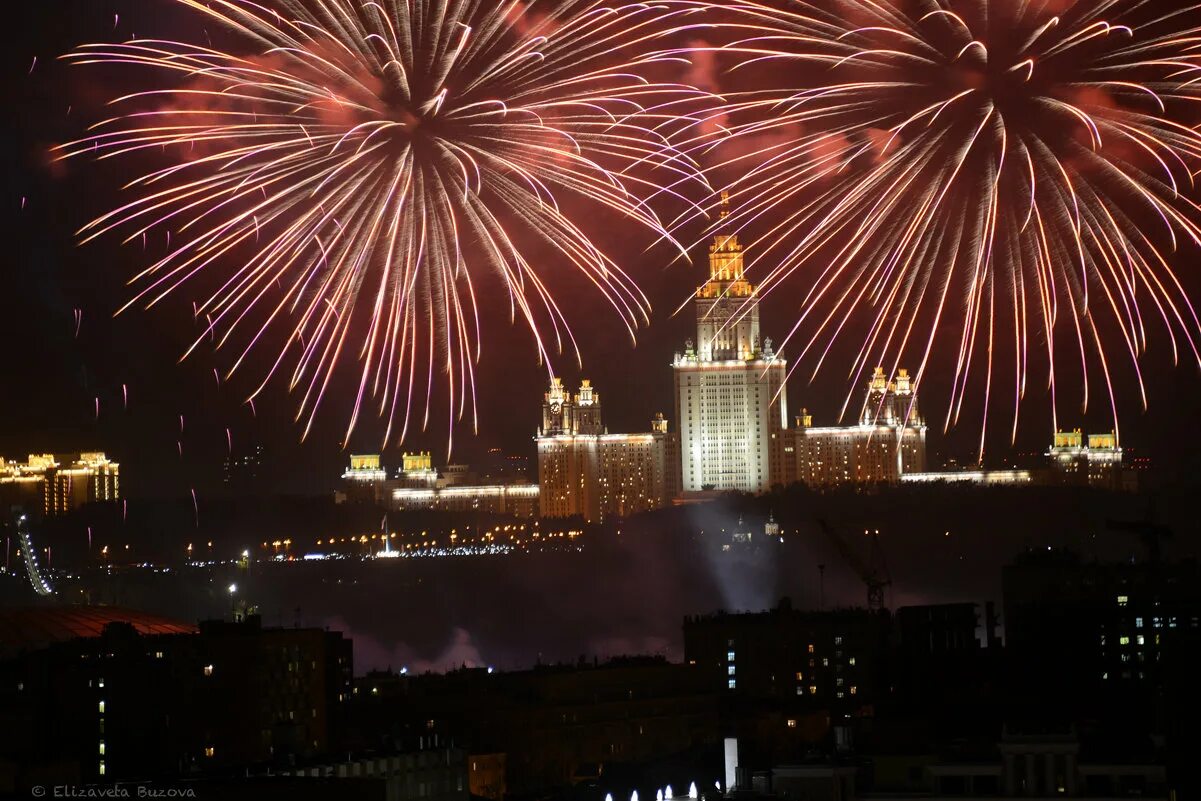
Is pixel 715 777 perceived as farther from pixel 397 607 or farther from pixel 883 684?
pixel 397 607

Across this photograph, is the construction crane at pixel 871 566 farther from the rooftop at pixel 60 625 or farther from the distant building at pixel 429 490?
the distant building at pixel 429 490

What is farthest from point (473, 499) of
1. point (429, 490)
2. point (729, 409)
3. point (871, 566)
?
point (871, 566)

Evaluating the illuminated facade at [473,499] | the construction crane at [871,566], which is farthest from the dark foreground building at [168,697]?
the illuminated facade at [473,499]

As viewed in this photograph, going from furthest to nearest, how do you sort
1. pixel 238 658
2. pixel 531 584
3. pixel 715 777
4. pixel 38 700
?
pixel 531 584
pixel 238 658
pixel 38 700
pixel 715 777

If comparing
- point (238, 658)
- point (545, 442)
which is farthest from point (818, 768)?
point (545, 442)

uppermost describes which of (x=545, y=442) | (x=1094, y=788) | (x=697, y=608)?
(x=545, y=442)
